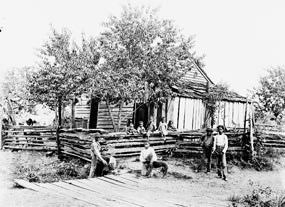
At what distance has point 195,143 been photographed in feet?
48.9

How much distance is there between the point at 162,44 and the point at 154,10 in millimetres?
→ 1845

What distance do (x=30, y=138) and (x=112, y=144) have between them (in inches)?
274

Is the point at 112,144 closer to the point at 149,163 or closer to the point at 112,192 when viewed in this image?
the point at 149,163

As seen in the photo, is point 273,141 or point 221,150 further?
point 273,141

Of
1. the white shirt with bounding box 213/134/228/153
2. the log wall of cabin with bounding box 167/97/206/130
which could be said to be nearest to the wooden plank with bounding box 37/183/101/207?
the white shirt with bounding box 213/134/228/153

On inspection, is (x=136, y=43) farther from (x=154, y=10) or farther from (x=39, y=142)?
(x=39, y=142)

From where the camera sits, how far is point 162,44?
58.2 feet

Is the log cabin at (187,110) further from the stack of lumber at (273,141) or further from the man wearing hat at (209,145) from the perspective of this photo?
the man wearing hat at (209,145)

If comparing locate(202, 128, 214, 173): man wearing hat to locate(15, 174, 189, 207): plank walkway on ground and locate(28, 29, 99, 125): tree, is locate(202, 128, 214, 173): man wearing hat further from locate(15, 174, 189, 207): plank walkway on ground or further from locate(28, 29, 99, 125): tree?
locate(28, 29, 99, 125): tree

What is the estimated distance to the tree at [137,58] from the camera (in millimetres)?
16453

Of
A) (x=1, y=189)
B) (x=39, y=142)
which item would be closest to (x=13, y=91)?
(x=39, y=142)

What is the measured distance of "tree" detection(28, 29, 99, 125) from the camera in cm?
1766

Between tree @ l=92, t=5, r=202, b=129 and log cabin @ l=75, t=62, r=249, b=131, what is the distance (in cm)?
128

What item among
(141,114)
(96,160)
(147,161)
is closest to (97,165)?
(96,160)
